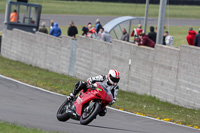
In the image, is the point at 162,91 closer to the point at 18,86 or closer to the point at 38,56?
the point at 18,86

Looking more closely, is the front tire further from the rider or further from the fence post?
the fence post

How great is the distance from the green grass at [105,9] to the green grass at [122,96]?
76.0 feet

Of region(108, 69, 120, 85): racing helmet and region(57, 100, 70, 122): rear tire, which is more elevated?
region(108, 69, 120, 85): racing helmet

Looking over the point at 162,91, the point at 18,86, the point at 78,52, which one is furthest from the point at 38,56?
the point at 162,91

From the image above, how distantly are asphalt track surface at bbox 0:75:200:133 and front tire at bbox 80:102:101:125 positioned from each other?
175 mm

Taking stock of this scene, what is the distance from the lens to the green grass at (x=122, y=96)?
15344mm

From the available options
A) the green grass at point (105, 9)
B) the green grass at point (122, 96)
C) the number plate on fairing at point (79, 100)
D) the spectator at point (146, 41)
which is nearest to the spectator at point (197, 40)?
the green grass at point (122, 96)

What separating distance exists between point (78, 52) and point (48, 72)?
2322 millimetres

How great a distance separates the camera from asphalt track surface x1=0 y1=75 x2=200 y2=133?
35.2ft

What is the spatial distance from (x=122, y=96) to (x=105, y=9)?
113ft

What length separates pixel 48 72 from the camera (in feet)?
84.0

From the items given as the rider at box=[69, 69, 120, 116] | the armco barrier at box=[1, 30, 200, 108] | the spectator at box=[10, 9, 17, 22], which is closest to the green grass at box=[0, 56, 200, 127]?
the armco barrier at box=[1, 30, 200, 108]

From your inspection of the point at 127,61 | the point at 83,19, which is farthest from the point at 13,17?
the point at 83,19

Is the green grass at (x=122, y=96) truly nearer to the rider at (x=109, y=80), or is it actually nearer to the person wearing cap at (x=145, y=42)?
the person wearing cap at (x=145, y=42)
